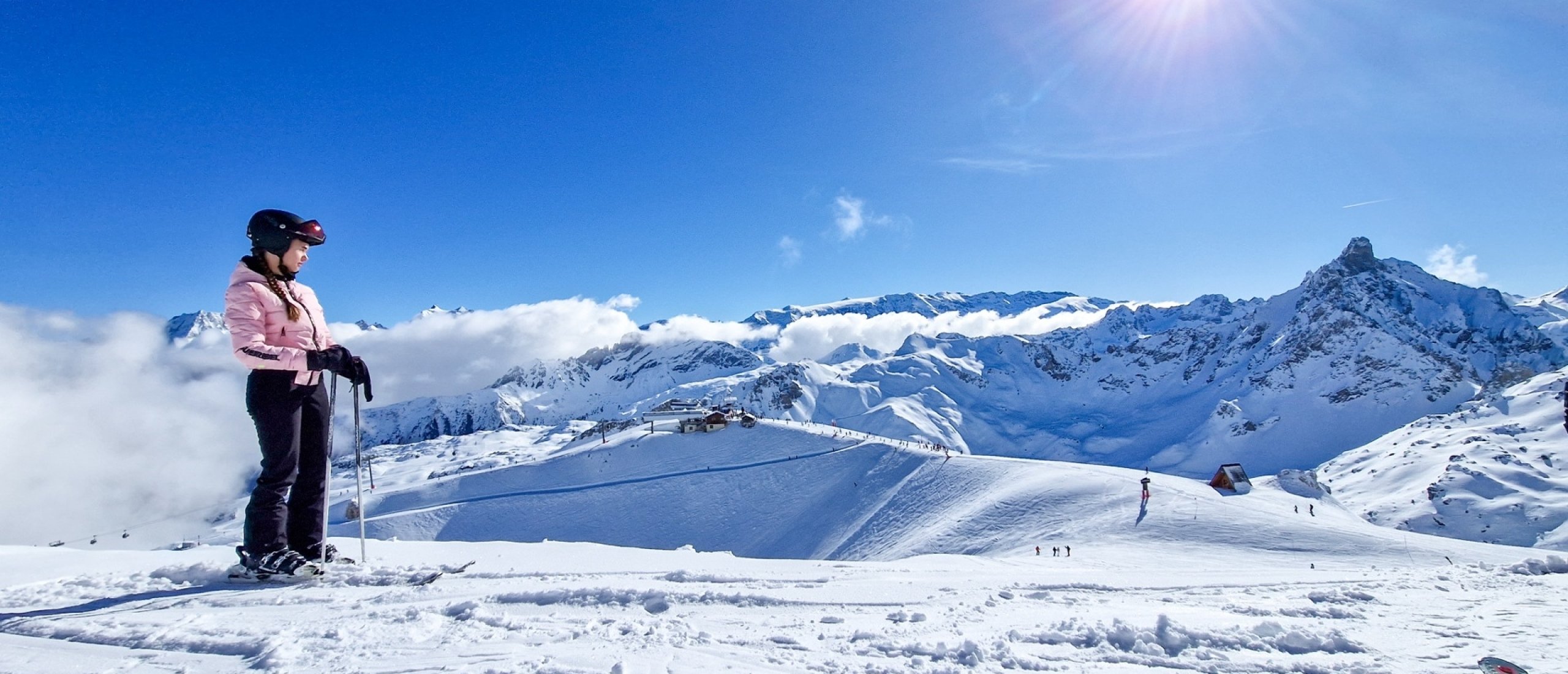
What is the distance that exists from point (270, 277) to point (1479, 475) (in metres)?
110

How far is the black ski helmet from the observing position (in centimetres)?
614

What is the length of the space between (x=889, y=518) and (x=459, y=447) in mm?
144623

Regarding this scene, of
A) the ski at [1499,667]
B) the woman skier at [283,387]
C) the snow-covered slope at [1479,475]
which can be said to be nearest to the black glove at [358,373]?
the woman skier at [283,387]

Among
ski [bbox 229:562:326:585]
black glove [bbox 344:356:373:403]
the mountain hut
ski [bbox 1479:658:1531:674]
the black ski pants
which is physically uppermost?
black glove [bbox 344:356:373:403]

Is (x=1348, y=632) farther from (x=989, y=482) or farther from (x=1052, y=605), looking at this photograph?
(x=989, y=482)

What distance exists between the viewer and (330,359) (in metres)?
6.39

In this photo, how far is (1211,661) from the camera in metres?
4.01

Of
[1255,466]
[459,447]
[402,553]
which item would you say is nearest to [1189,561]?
[402,553]

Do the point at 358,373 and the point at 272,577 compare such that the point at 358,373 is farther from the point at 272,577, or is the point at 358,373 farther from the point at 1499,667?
the point at 1499,667

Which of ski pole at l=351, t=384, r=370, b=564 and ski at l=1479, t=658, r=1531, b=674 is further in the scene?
ski pole at l=351, t=384, r=370, b=564

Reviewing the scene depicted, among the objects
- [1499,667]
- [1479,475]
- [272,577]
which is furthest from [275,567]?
[1479,475]

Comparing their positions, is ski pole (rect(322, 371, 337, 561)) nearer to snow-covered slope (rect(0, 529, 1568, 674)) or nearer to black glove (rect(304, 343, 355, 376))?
black glove (rect(304, 343, 355, 376))

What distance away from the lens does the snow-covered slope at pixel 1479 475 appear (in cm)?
6638

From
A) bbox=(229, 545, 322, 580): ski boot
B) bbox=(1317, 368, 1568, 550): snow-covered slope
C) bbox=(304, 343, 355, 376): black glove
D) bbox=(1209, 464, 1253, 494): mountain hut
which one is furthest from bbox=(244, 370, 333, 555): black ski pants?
bbox=(1317, 368, 1568, 550): snow-covered slope
